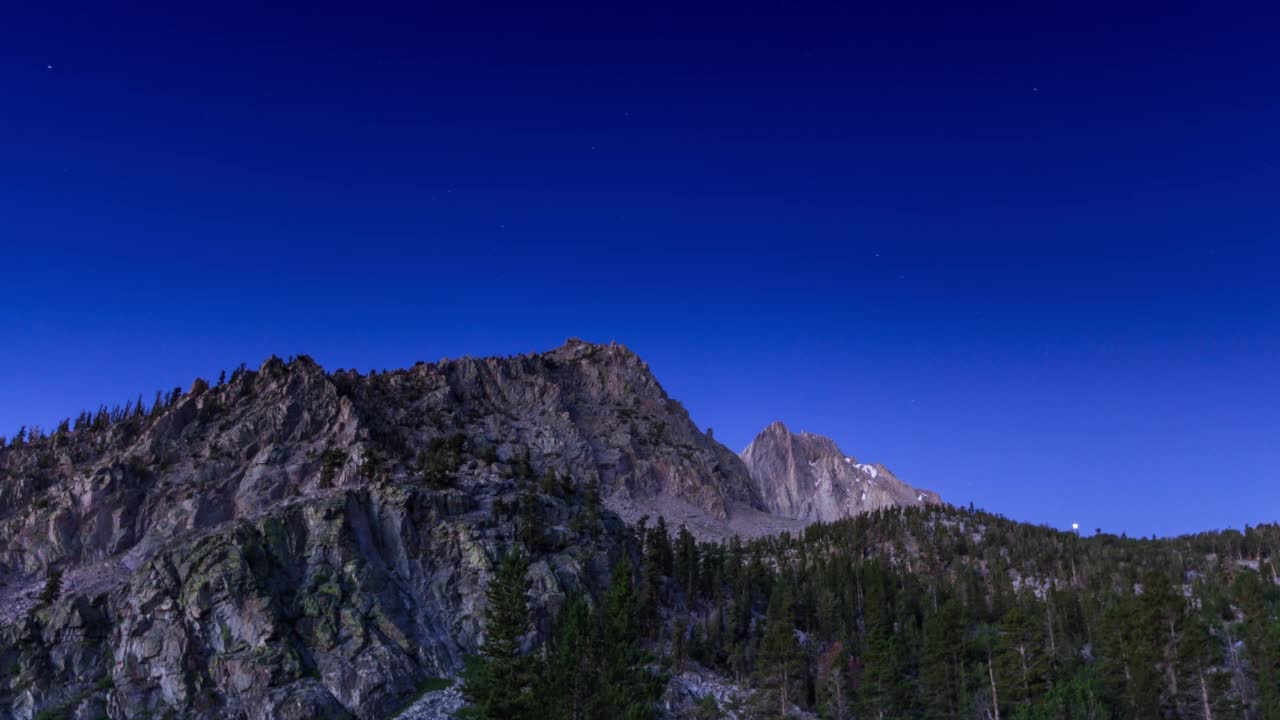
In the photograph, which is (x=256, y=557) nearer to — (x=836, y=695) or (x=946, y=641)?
(x=836, y=695)

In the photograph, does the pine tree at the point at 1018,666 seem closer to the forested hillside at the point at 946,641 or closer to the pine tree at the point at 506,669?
the forested hillside at the point at 946,641

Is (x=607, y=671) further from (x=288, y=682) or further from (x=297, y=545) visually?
(x=297, y=545)

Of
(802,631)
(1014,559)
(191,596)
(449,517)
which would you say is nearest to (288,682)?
(191,596)

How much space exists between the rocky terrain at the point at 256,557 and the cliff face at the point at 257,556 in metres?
0.29

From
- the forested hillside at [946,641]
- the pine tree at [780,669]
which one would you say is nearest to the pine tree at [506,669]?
the forested hillside at [946,641]

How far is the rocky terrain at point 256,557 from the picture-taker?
90.9m

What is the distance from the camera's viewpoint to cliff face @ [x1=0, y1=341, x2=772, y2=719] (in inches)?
3585

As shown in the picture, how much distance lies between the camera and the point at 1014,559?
188 meters

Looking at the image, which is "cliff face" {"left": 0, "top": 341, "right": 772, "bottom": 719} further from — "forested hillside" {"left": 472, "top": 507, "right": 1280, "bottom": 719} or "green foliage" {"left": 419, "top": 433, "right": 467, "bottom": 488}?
"forested hillside" {"left": 472, "top": 507, "right": 1280, "bottom": 719}

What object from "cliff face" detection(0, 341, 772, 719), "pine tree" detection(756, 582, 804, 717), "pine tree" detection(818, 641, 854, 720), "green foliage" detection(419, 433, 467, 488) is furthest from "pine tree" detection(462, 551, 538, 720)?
"green foliage" detection(419, 433, 467, 488)

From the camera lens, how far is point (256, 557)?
4060 inches

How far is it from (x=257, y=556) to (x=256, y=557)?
21 centimetres

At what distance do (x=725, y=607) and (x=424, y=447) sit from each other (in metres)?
80.1

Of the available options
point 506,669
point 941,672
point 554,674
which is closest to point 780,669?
point 941,672
